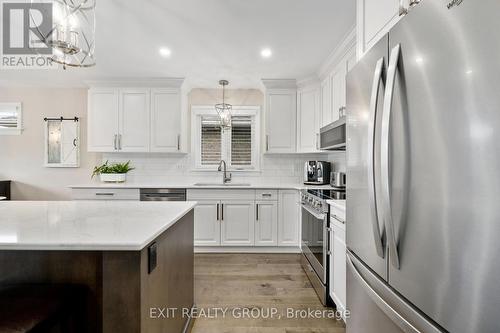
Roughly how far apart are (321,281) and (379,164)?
1.75 meters

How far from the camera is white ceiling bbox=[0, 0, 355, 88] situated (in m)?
2.14

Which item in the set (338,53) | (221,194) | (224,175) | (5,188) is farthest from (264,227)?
(5,188)

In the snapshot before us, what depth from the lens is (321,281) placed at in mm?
2291

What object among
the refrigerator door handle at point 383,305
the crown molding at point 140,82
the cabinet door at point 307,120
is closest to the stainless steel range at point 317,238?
the cabinet door at point 307,120

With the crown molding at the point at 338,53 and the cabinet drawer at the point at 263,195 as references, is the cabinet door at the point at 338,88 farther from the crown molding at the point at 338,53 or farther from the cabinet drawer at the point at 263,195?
the cabinet drawer at the point at 263,195

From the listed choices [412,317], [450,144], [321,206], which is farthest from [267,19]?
[412,317]

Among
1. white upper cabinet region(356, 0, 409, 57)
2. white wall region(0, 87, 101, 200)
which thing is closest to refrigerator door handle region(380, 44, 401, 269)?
white upper cabinet region(356, 0, 409, 57)

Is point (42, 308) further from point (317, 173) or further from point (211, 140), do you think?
point (211, 140)

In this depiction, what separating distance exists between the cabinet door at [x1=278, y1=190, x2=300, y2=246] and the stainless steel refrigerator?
2.56m

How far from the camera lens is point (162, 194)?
3.47 meters

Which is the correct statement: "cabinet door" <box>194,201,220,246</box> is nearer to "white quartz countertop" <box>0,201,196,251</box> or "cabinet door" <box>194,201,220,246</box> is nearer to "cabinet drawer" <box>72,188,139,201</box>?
"cabinet drawer" <box>72,188,139,201</box>

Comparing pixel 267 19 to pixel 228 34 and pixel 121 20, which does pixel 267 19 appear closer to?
pixel 228 34

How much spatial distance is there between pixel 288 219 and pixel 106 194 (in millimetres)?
2552

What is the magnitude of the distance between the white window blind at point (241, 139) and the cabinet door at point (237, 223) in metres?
0.97
